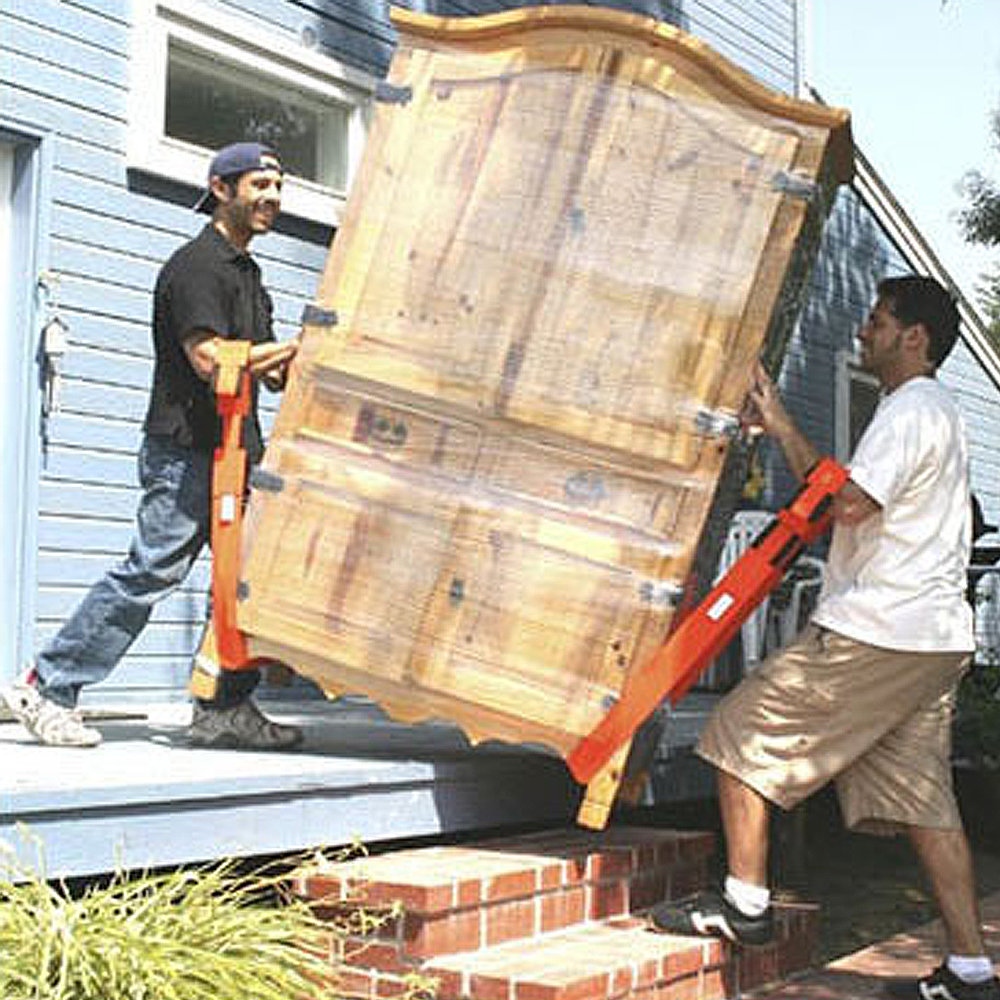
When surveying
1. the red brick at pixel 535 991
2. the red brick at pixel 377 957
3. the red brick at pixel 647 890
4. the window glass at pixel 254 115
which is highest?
the window glass at pixel 254 115

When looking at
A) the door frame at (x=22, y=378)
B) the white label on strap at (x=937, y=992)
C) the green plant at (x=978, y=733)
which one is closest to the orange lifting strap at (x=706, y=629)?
the white label on strap at (x=937, y=992)

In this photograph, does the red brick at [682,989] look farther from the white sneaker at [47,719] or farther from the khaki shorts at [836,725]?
the white sneaker at [47,719]

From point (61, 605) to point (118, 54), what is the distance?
219 centimetres

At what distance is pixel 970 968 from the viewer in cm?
448

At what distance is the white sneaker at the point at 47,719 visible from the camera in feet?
15.6

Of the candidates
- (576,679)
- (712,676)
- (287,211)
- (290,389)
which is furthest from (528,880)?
(712,676)

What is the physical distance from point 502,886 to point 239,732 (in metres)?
1.07

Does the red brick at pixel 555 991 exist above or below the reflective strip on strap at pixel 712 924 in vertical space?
below

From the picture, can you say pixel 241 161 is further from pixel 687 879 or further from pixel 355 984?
pixel 687 879

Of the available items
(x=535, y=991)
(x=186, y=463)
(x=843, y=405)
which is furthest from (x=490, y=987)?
(x=843, y=405)

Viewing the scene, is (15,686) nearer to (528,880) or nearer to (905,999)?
Answer: (528,880)

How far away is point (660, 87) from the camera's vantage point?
4.58 m

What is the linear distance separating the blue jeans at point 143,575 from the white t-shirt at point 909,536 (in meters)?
1.80

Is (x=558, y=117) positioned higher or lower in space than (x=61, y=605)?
higher
